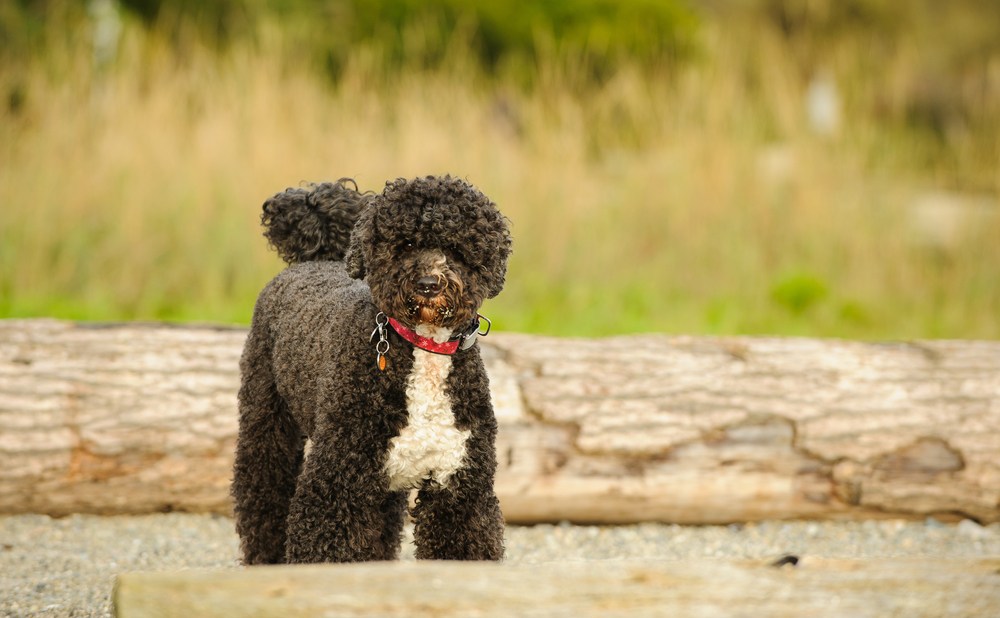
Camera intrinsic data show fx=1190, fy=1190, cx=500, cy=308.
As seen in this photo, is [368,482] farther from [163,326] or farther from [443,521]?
[163,326]

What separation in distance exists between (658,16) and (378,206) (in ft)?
33.5

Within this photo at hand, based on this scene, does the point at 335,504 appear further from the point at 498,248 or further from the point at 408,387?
the point at 498,248

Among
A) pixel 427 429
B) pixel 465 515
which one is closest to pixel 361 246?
pixel 427 429

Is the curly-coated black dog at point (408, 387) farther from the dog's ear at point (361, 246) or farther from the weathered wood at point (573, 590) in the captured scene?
the weathered wood at point (573, 590)

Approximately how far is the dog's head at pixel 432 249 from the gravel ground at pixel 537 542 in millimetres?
1854

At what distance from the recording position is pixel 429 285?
9.96 feet

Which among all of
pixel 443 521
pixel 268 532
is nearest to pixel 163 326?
pixel 268 532

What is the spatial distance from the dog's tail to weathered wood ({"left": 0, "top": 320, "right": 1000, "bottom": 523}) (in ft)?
3.67

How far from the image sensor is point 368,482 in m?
3.23

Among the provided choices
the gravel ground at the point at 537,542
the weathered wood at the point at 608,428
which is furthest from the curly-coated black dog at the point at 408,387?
the weathered wood at the point at 608,428

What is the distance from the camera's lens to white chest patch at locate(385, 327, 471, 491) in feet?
10.6

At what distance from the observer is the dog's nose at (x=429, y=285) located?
3037 mm

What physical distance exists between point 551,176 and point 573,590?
6.50 meters

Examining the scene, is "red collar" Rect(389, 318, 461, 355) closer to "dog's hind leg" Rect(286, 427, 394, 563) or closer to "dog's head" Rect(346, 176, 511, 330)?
"dog's head" Rect(346, 176, 511, 330)
